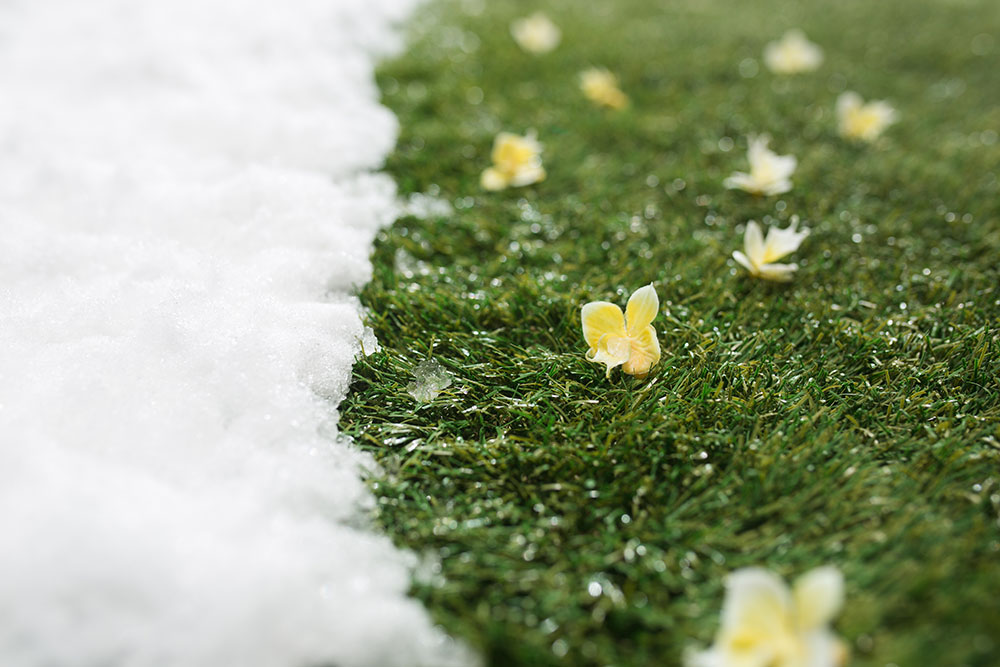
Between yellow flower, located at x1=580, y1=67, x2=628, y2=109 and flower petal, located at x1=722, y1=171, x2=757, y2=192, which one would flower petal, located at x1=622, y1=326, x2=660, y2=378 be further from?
yellow flower, located at x1=580, y1=67, x2=628, y2=109

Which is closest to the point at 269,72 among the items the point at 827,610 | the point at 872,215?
the point at 872,215

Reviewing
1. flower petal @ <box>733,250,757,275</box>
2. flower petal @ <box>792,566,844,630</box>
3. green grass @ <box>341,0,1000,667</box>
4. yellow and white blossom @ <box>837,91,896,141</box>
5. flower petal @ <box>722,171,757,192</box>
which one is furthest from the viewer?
yellow and white blossom @ <box>837,91,896,141</box>

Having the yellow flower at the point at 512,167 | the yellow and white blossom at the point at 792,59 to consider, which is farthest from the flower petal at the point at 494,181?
the yellow and white blossom at the point at 792,59

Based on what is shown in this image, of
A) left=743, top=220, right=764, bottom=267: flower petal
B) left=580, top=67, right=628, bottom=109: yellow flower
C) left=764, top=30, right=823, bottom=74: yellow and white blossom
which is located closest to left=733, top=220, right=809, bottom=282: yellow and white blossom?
left=743, top=220, right=764, bottom=267: flower petal

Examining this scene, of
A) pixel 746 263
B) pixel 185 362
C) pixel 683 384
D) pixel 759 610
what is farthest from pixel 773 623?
pixel 185 362

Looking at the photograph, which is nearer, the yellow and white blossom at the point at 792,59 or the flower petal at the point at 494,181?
the flower petal at the point at 494,181

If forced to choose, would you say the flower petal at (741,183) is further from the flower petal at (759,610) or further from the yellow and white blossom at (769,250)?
the flower petal at (759,610)
